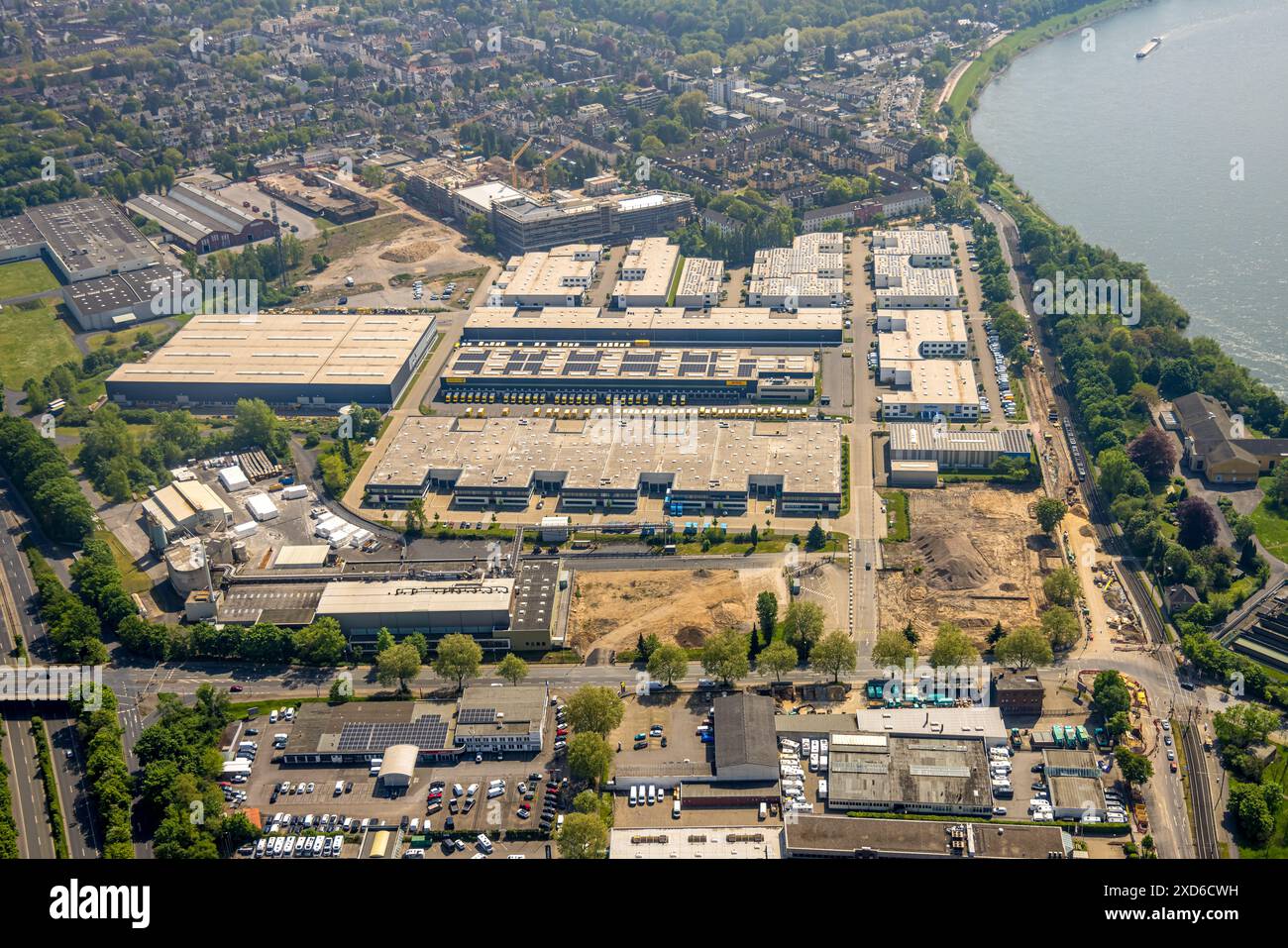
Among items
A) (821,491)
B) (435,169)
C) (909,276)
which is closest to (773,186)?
(909,276)

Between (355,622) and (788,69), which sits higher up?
(788,69)

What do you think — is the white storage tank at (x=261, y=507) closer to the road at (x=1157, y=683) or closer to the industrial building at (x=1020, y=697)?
the industrial building at (x=1020, y=697)

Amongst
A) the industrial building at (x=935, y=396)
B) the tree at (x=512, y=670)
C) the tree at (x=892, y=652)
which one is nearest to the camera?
the tree at (x=892, y=652)

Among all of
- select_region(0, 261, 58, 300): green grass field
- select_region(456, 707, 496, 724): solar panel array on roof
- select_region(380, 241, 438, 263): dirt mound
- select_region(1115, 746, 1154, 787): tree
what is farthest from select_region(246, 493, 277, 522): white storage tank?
select_region(1115, 746, 1154, 787): tree

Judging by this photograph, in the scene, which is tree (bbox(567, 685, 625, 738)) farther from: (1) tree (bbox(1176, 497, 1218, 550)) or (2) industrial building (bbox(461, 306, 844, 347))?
(2) industrial building (bbox(461, 306, 844, 347))

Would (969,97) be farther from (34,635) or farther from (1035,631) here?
(34,635)

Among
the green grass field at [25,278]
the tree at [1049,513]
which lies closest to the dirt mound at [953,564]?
the tree at [1049,513]
